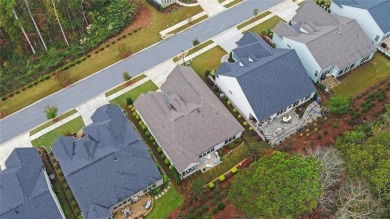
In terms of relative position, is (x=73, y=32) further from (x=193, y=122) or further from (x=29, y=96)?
(x=193, y=122)

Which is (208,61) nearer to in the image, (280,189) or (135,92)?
(135,92)

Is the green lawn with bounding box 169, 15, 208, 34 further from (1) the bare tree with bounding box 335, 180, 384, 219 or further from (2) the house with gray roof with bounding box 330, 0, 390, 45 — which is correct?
(1) the bare tree with bounding box 335, 180, 384, 219

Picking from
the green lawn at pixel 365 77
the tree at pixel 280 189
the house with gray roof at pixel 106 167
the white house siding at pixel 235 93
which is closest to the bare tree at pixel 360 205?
the tree at pixel 280 189

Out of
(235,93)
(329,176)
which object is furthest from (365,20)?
(329,176)

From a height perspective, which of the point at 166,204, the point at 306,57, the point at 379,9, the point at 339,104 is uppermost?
the point at 379,9

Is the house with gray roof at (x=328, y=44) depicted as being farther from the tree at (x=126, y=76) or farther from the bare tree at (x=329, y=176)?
the tree at (x=126, y=76)

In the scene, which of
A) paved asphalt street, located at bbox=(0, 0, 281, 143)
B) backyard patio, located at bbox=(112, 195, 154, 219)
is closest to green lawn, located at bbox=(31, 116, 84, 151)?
paved asphalt street, located at bbox=(0, 0, 281, 143)

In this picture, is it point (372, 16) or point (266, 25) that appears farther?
point (266, 25)
